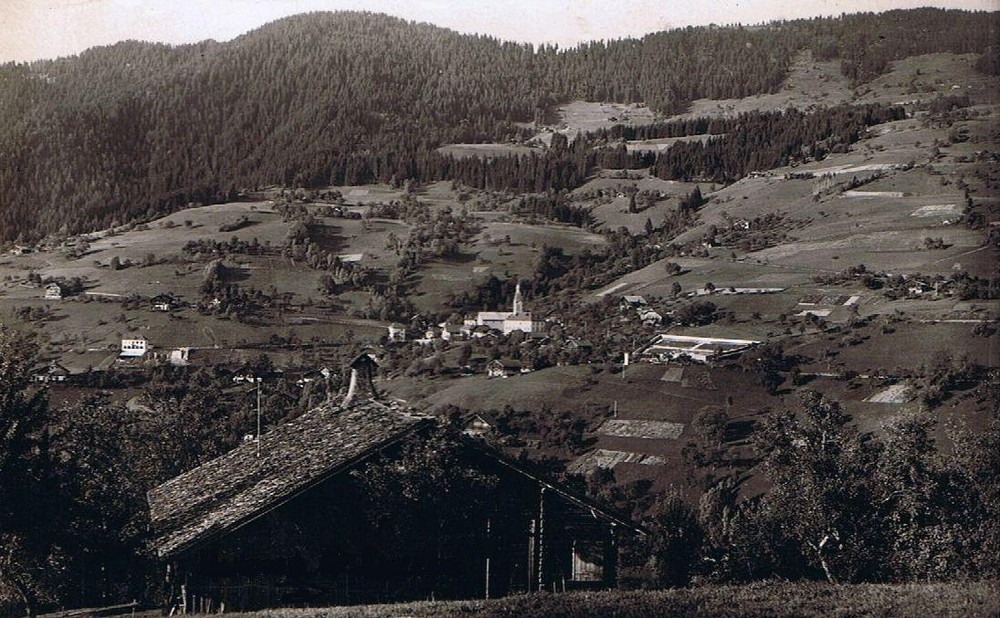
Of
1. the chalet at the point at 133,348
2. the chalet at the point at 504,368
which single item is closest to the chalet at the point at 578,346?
the chalet at the point at 504,368

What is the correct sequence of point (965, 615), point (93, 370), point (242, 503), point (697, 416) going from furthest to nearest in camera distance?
point (93, 370) → point (697, 416) → point (242, 503) → point (965, 615)

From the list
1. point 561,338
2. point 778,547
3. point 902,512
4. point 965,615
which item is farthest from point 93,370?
point 965,615

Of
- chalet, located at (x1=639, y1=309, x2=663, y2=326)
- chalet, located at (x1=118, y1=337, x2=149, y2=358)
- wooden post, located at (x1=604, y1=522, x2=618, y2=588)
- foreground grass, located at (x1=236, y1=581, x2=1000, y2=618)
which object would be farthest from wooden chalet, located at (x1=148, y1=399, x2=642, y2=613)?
chalet, located at (x1=639, y1=309, x2=663, y2=326)

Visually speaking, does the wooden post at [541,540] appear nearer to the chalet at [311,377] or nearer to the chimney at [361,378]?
the chimney at [361,378]

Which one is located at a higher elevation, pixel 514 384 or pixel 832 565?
pixel 832 565

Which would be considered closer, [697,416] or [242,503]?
[242,503]

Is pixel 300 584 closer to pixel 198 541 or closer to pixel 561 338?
pixel 198 541

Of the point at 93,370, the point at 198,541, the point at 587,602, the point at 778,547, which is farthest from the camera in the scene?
the point at 93,370
